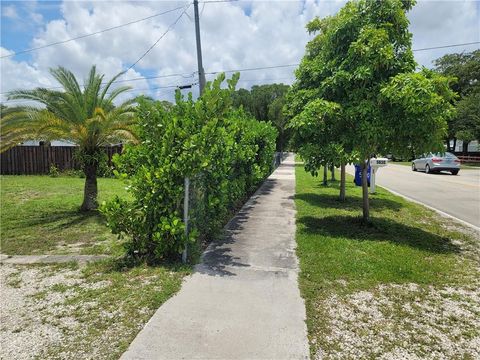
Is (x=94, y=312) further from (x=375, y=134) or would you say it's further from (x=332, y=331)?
(x=375, y=134)

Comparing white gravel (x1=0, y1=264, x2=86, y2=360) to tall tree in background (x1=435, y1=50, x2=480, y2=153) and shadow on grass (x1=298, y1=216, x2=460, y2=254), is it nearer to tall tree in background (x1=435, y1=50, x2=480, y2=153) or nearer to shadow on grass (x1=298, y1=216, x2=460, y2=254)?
shadow on grass (x1=298, y1=216, x2=460, y2=254)

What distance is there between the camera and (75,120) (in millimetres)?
8664

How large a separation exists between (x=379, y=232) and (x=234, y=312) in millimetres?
4247

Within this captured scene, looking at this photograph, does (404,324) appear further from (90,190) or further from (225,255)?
(90,190)

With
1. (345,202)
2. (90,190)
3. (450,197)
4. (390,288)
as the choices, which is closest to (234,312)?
(390,288)

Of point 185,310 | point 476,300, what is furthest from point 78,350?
point 476,300

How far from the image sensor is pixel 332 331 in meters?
3.21

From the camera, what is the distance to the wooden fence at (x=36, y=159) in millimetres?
19031

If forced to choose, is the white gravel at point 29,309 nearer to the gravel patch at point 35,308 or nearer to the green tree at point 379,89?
the gravel patch at point 35,308

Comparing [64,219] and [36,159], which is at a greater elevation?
[36,159]

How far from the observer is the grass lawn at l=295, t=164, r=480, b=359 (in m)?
3.03

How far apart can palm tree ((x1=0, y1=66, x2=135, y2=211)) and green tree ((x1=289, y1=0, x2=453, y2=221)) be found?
4.85 m

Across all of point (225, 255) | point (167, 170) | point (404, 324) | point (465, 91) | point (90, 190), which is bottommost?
point (404, 324)

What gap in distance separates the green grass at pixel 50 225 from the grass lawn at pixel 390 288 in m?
3.54
